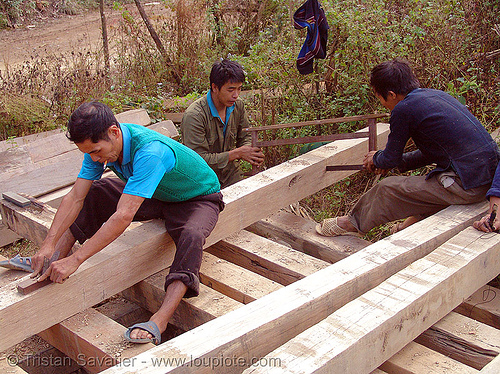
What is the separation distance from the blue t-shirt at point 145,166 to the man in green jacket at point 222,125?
1286 mm

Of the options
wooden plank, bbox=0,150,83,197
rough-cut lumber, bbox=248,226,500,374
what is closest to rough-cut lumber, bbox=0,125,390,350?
wooden plank, bbox=0,150,83,197

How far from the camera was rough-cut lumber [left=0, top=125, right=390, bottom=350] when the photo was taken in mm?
2240

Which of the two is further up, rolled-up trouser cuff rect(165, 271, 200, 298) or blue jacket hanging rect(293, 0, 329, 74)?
blue jacket hanging rect(293, 0, 329, 74)

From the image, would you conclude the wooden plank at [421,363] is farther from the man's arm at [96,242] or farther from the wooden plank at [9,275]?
the wooden plank at [9,275]

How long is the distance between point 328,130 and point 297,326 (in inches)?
115

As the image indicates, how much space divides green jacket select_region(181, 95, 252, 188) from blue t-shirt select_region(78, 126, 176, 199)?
1.31m

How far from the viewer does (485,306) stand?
8.67ft

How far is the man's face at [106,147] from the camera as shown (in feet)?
7.79

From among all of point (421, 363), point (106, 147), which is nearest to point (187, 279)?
point (106, 147)

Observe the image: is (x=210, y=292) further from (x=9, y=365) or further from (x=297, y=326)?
(x=9, y=365)

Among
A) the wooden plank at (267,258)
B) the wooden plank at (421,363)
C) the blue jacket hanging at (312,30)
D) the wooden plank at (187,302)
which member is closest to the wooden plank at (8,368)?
the wooden plank at (187,302)

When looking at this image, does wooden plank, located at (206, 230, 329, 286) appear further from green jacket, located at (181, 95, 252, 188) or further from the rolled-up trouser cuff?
green jacket, located at (181, 95, 252, 188)

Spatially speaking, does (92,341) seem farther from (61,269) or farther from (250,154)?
(250,154)

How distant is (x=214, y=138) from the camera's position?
13.3 ft
